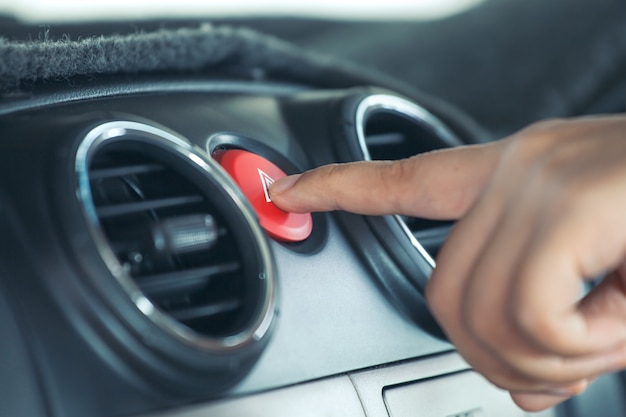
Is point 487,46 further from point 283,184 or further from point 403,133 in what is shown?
point 283,184

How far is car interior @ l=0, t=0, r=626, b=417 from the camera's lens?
44 cm

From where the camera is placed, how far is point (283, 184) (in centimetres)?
55

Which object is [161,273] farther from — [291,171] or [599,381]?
[599,381]

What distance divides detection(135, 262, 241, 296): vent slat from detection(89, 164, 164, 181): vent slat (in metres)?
0.06

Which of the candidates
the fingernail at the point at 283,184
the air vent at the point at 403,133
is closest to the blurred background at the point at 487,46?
the air vent at the point at 403,133

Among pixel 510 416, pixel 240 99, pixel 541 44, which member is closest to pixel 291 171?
pixel 240 99

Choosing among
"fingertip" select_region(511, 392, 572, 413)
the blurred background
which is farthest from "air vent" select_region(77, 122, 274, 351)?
the blurred background

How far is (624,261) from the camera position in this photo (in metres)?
0.47

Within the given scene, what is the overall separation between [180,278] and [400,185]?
0.13 m

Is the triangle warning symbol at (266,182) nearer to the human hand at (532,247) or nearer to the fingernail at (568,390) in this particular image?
the human hand at (532,247)

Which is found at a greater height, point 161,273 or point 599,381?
point 161,273

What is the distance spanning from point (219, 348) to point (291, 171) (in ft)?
0.54

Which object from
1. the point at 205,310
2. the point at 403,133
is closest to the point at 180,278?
the point at 205,310

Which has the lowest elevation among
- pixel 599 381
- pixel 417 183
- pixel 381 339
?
pixel 599 381
